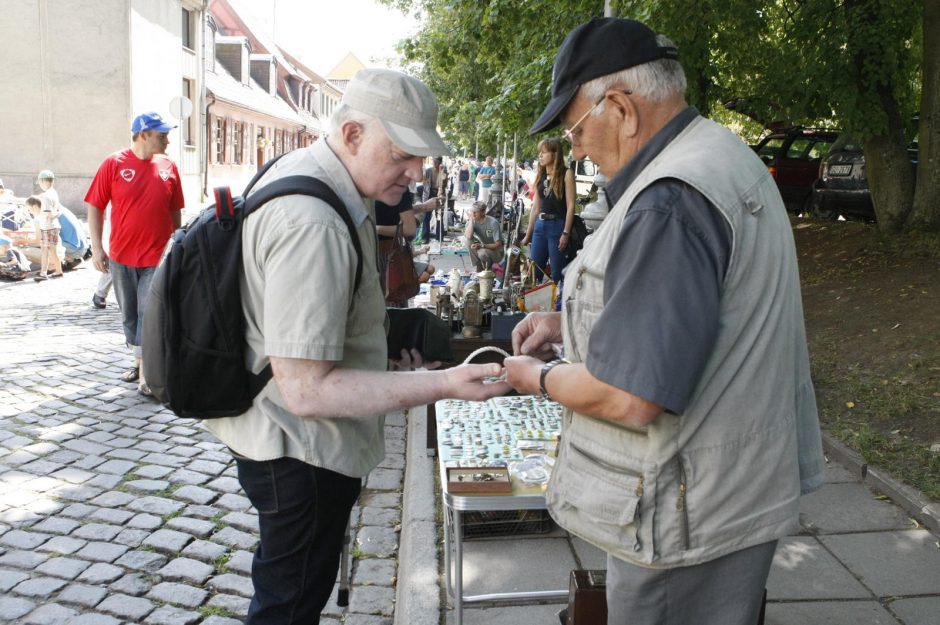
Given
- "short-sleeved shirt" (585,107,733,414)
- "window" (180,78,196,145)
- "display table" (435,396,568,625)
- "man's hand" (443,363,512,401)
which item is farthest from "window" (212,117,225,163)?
"short-sleeved shirt" (585,107,733,414)

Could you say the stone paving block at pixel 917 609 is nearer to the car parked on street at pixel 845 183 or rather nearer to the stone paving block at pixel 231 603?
the stone paving block at pixel 231 603

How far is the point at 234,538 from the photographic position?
401cm

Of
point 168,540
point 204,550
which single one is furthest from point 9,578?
point 204,550

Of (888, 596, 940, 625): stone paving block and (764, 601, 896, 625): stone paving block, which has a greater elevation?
(888, 596, 940, 625): stone paving block

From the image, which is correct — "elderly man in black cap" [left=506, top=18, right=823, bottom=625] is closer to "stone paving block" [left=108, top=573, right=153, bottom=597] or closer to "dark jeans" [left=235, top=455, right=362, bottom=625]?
"dark jeans" [left=235, top=455, right=362, bottom=625]

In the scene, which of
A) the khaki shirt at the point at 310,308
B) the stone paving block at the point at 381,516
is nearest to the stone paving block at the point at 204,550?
the stone paving block at the point at 381,516

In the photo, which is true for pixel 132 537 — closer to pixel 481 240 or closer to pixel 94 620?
pixel 94 620

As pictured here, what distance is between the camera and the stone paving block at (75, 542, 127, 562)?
3.72 metres

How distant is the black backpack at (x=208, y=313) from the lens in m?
1.90

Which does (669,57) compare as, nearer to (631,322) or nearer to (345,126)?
(631,322)

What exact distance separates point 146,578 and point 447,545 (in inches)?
51.9

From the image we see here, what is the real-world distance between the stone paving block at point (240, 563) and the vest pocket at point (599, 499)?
2.37 m

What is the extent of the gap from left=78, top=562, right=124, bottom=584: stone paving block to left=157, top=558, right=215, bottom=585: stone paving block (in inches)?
6.9

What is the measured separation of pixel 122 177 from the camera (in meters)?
6.00
